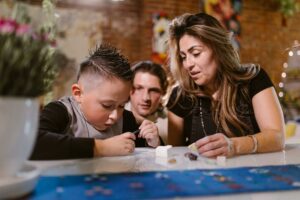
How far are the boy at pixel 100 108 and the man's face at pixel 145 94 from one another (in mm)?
537

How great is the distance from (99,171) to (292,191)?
401 millimetres

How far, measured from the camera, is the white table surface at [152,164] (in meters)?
0.69

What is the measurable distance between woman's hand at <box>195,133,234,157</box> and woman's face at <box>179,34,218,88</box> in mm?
523

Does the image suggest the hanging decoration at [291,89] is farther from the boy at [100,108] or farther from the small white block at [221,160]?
the small white block at [221,160]

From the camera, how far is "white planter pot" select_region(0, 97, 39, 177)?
0.57 meters

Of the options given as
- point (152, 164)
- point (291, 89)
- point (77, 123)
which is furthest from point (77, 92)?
point (291, 89)

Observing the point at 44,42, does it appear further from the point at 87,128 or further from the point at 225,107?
the point at 225,107

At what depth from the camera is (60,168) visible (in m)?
0.84

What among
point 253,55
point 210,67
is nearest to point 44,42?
point 210,67

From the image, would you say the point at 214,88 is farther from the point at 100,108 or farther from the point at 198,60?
the point at 100,108

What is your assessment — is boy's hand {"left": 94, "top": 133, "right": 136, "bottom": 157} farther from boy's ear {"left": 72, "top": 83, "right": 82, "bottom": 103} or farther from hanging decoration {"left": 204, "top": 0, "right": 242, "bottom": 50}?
hanging decoration {"left": 204, "top": 0, "right": 242, "bottom": 50}

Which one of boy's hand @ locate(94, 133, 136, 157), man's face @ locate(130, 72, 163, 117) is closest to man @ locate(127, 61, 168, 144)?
man's face @ locate(130, 72, 163, 117)

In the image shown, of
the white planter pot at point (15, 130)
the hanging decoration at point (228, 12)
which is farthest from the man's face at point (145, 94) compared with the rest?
the hanging decoration at point (228, 12)

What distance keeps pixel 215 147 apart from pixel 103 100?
40 cm
